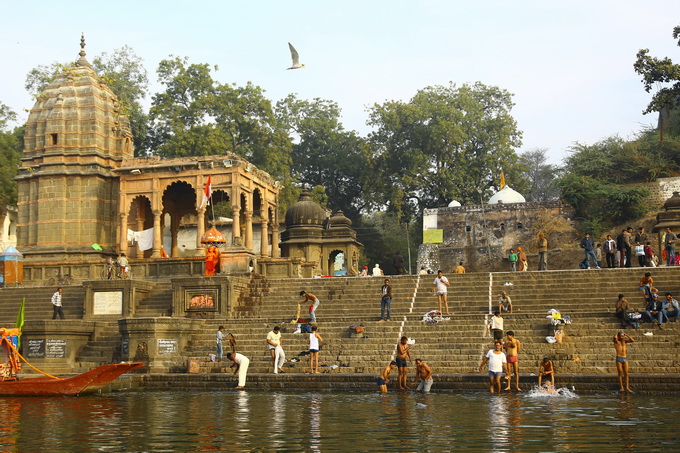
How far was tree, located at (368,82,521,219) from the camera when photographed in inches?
1970

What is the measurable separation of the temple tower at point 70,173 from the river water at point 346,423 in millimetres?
18102

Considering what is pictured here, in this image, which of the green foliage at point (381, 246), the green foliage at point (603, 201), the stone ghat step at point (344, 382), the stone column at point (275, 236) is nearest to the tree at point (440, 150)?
the green foliage at point (381, 246)

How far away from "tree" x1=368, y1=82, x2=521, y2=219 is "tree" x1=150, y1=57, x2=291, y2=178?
23.5ft

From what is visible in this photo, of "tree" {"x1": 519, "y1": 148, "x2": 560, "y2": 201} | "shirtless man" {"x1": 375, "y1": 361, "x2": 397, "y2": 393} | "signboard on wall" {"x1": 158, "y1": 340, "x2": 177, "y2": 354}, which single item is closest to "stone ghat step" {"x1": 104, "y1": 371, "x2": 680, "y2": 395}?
"shirtless man" {"x1": 375, "y1": 361, "x2": 397, "y2": 393}

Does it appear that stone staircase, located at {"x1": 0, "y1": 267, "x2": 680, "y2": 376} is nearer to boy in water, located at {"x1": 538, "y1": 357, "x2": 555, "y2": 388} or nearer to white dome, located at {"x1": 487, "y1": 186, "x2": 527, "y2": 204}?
boy in water, located at {"x1": 538, "y1": 357, "x2": 555, "y2": 388}

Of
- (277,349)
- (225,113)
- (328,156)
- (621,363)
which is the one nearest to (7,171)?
(225,113)

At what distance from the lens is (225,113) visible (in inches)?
1828

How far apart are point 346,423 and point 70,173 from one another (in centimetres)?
2441

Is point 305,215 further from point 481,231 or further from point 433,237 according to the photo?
point 481,231

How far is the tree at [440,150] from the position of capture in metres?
50.0

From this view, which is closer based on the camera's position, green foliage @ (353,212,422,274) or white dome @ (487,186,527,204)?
white dome @ (487,186,527,204)

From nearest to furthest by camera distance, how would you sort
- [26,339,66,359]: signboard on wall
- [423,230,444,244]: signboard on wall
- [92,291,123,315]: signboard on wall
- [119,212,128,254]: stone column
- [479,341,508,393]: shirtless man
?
[479,341,508,393]: shirtless man
[26,339,66,359]: signboard on wall
[92,291,123,315]: signboard on wall
[119,212,128,254]: stone column
[423,230,444,244]: signboard on wall

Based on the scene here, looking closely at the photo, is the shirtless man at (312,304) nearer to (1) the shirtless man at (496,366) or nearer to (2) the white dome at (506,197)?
(1) the shirtless man at (496,366)

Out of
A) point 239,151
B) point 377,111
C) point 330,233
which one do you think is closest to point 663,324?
point 330,233
